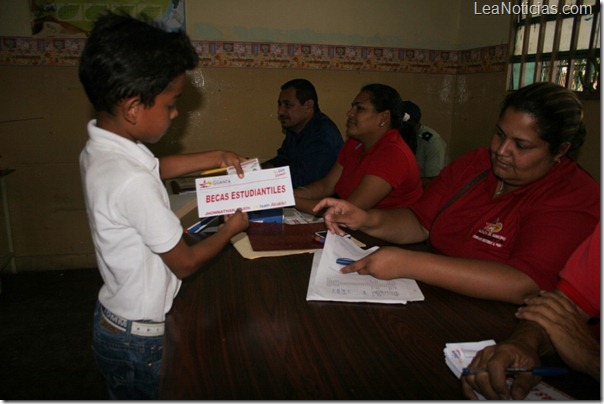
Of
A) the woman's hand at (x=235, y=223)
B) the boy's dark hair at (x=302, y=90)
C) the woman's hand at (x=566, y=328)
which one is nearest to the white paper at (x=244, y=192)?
the woman's hand at (x=235, y=223)

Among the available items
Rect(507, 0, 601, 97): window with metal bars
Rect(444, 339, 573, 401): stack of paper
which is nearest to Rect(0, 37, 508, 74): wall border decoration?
Rect(507, 0, 601, 97): window with metal bars

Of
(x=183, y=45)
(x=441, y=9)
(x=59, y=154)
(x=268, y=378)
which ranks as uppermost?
(x=441, y=9)

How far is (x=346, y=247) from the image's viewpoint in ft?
5.41

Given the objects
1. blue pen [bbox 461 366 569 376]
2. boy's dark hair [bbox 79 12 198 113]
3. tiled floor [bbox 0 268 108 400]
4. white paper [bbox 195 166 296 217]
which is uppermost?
boy's dark hair [bbox 79 12 198 113]

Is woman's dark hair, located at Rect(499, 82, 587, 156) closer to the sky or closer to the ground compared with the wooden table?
closer to the sky

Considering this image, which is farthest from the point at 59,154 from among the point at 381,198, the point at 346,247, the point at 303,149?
the point at 346,247

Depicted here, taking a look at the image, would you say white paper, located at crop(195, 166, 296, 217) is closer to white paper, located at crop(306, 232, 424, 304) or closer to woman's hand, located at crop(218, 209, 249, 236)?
woman's hand, located at crop(218, 209, 249, 236)

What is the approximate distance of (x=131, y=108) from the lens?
3.72 ft

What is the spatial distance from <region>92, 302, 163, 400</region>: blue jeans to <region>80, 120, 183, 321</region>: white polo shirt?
69 mm

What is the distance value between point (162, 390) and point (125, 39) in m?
0.80

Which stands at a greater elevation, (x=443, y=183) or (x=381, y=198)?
(x=443, y=183)

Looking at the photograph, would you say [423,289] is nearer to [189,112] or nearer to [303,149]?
[303,149]

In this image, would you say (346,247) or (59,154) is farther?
(59,154)

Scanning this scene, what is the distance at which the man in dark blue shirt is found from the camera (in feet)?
11.2
